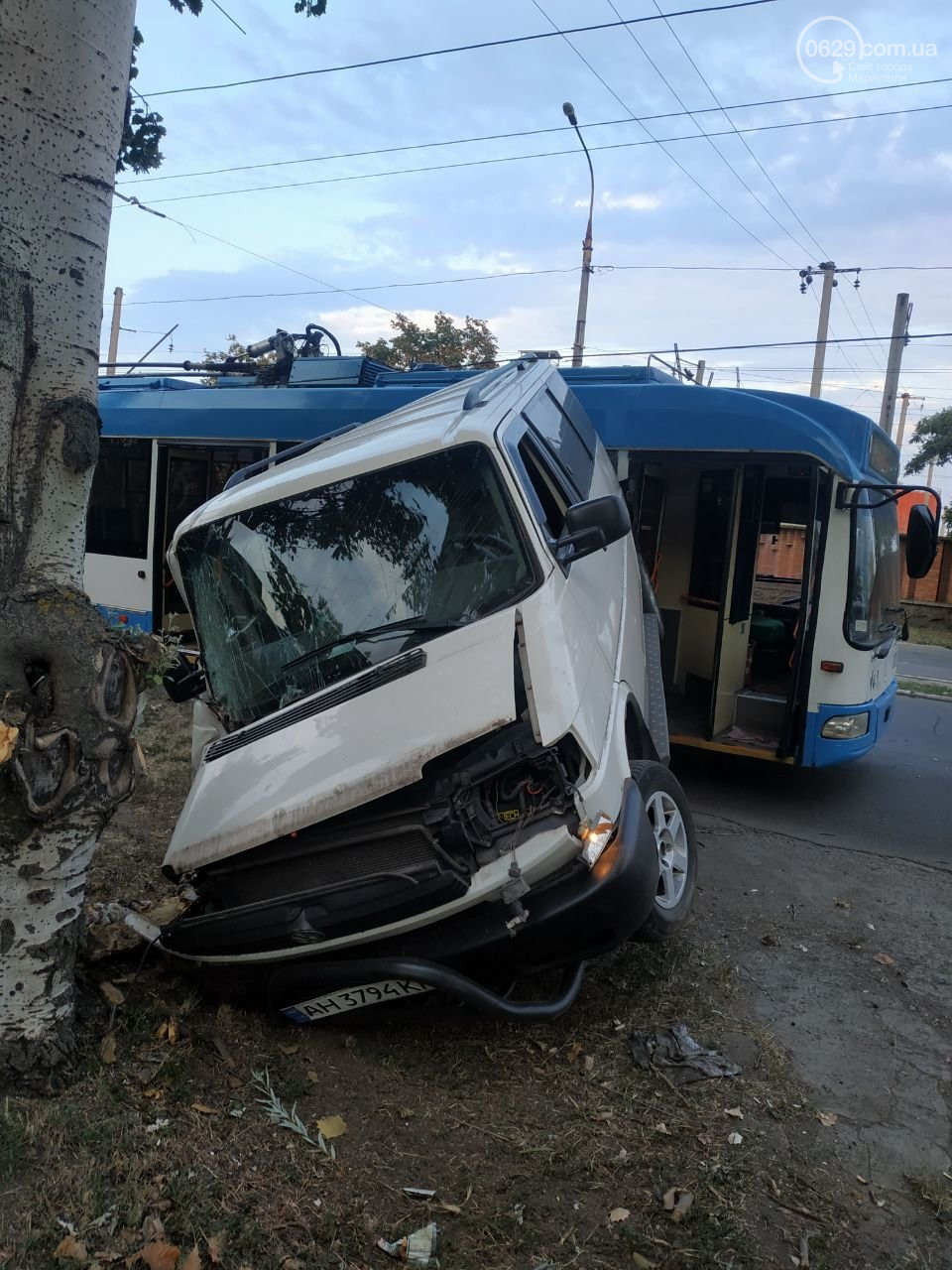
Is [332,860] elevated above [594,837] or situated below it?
below

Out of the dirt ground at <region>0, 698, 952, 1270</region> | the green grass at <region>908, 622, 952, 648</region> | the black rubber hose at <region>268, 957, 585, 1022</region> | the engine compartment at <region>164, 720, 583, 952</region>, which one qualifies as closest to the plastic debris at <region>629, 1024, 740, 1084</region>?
the dirt ground at <region>0, 698, 952, 1270</region>

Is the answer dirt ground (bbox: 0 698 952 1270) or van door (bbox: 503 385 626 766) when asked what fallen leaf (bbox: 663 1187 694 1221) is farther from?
van door (bbox: 503 385 626 766)

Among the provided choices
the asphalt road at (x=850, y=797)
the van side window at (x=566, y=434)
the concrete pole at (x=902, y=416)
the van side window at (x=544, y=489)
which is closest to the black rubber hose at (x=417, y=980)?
the van side window at (x=544, y=489)

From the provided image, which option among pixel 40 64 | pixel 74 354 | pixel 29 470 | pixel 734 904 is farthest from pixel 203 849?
pixel 734 904

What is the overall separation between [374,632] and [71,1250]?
2.16 m

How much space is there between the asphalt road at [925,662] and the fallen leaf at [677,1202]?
1211 cm

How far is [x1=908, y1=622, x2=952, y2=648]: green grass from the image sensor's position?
1892cm

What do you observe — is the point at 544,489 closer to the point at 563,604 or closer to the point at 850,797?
the point at 563,604

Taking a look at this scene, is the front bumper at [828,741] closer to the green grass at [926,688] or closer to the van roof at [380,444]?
the van roof at [380,444]

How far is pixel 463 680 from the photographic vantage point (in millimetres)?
3297

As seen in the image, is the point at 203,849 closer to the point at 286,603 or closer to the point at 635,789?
the point at 286,603

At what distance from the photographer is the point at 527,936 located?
314cm

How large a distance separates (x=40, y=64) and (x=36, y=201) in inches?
15.3

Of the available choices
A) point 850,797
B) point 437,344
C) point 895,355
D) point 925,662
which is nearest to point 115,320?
point 437,344
